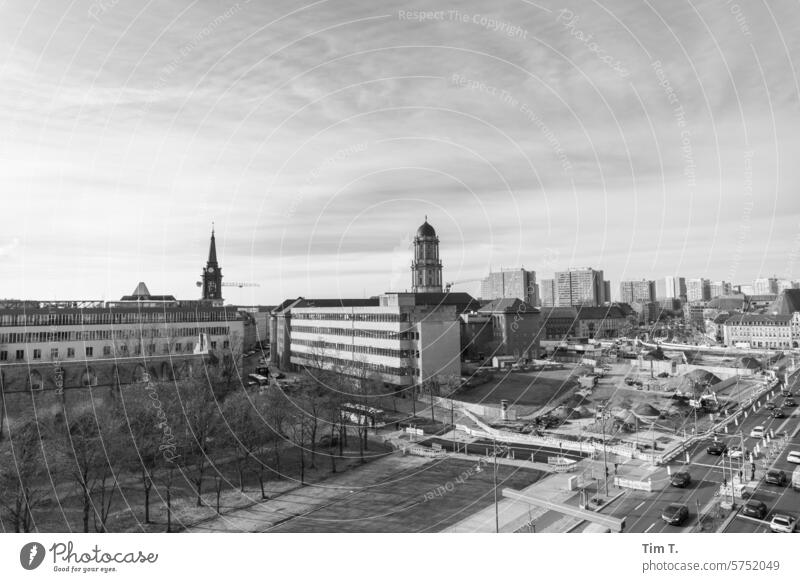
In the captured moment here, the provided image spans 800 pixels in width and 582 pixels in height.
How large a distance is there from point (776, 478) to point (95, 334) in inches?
1154

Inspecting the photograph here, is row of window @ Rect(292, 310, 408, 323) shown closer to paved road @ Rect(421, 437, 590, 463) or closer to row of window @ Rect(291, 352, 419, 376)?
row of window @ Rect(291, 352, 419, 376)

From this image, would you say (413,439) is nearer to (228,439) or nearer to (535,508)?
(228,439)

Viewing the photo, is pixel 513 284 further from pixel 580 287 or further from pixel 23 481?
pixel 23 481

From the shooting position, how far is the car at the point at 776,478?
12039mm

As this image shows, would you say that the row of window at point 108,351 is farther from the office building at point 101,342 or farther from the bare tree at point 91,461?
the bare tree at point 91,461

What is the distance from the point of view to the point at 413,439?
1864 cm

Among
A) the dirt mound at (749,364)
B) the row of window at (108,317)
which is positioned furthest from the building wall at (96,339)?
the dirt mound at (749,364)

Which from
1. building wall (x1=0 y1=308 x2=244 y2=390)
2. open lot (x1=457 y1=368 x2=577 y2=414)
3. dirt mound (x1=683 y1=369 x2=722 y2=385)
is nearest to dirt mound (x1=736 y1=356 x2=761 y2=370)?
dirt mound (x1=683 y1=369 x2=722 y2=385)

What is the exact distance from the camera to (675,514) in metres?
10.0

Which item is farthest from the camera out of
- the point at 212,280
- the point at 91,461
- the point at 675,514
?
the point at 212,280

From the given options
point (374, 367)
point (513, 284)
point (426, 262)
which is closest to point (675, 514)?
point (374, 367)

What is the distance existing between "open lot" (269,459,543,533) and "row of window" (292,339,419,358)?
1093 cm

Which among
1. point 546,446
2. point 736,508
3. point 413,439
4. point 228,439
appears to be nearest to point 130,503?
point 228,439

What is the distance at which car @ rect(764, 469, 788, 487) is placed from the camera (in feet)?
39.5
